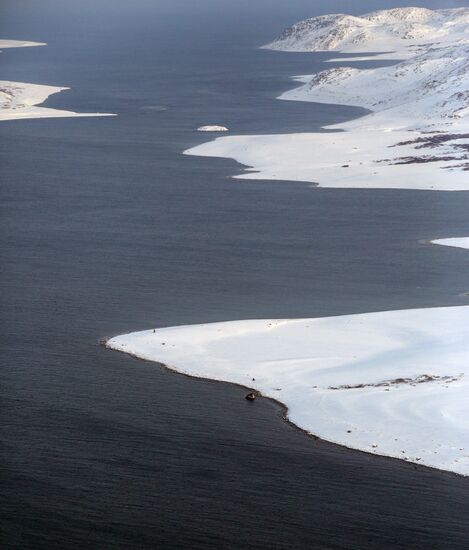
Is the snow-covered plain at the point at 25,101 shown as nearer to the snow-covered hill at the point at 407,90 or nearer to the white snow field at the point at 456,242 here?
the snow-covered hill at the point at 407,90

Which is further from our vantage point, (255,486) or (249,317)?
(249,317)

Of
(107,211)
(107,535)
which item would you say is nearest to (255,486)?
(107,535)

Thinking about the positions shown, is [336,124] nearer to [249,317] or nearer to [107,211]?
[107,211]

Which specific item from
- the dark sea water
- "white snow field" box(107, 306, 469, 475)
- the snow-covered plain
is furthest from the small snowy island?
"white snow field" box(107, 306, 469, 475)

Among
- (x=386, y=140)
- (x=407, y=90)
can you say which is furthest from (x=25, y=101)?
(x=386, y=140)

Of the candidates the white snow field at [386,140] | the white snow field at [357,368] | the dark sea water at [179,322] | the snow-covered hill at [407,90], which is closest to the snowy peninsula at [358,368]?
the white snow field at [357,368]

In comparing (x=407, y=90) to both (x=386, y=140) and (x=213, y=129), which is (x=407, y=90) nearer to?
(x=213, y=129)

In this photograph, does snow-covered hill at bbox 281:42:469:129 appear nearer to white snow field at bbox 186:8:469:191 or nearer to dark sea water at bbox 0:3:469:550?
white snow field at bbox 186:8:469:191
